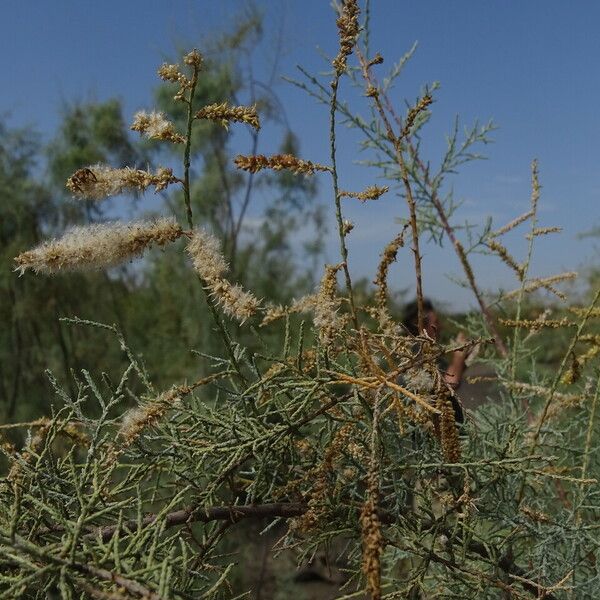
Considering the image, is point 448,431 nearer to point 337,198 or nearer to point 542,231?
point 337,198

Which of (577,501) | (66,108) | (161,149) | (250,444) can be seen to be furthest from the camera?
(66,108)

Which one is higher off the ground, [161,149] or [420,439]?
[161,149]

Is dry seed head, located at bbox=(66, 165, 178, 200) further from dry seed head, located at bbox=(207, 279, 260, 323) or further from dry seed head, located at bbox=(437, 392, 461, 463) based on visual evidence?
dry seed head, located at bbox=(437, 392, 461, 463)

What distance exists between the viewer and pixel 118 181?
451 millimetres

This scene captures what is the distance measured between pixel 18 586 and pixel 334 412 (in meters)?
0.26

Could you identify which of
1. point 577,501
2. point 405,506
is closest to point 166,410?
point 405,506

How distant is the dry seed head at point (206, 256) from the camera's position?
1.48 ft

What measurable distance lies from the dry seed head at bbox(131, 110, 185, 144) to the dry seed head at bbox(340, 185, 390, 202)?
12 centimetres

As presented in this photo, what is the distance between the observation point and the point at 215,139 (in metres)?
4.21

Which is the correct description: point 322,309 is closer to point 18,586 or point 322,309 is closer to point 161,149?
point 18,586

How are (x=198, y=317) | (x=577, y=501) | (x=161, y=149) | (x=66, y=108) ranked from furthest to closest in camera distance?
1. (x=66, y=108)
2. (x=198, y=317)
3. (x=161, y=149)
4. (x=577, y=501)

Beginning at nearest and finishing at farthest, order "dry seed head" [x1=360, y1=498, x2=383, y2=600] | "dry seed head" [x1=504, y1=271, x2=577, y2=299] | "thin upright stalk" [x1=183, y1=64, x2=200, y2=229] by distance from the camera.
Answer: "dry seed head" [x1=360, y1=498, x2=383, y2=600]
"thin upright stalk" [x1=183, y1=64, x2=200, y2=229]
"dry seed head" [x1=504, y1=271, x2=577, y2=299]

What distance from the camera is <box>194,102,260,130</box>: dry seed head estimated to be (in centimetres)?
46

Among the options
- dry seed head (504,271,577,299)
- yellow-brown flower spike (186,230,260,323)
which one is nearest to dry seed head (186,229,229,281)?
yellow-brown flower spike (186,230,260,323)
